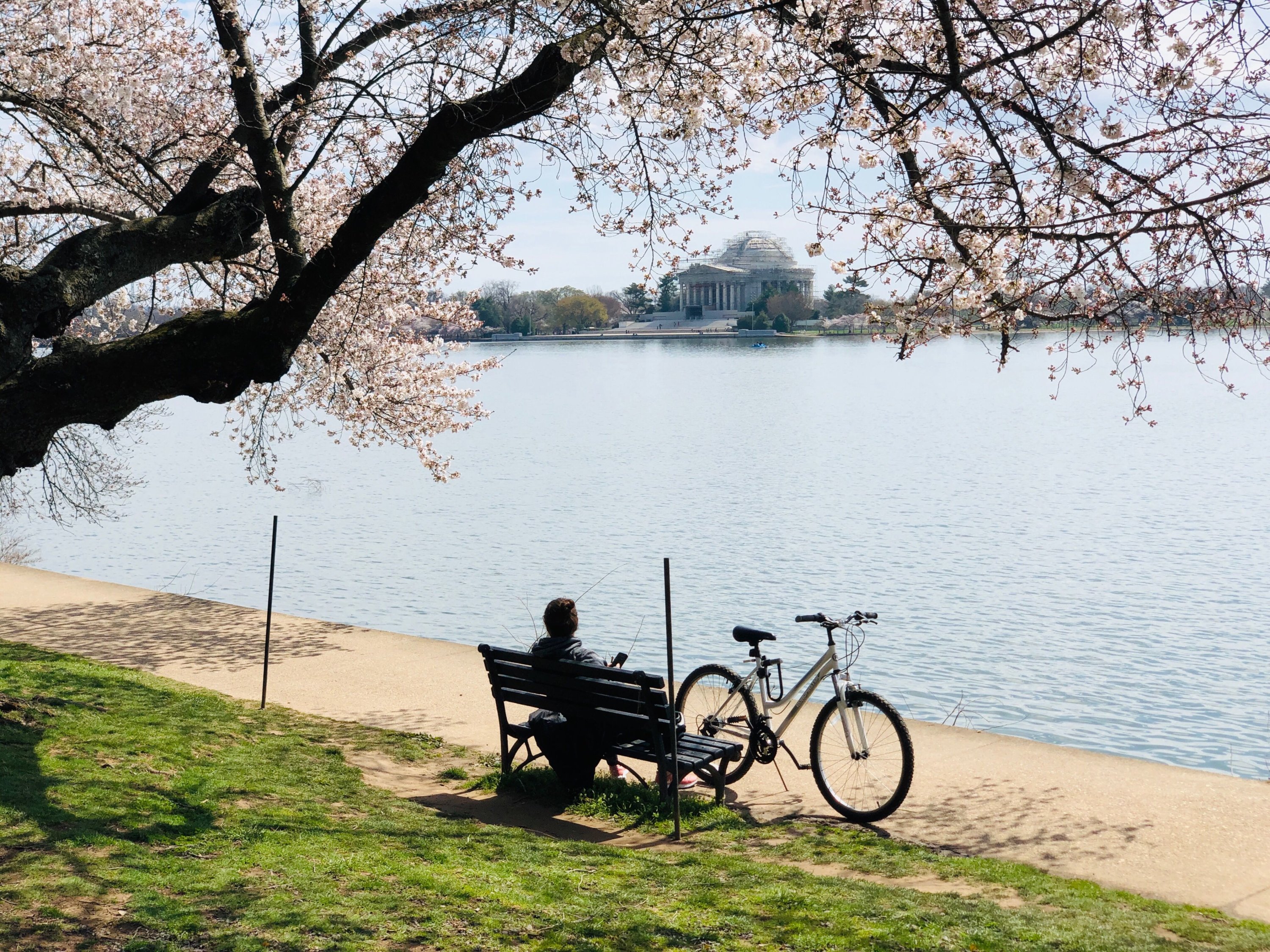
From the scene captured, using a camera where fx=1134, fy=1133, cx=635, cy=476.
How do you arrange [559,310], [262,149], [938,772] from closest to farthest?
[262,149] < [938,772] < [559,310]

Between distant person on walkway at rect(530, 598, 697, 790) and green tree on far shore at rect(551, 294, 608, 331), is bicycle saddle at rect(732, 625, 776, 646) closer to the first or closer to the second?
distant person on walkway at rect(530, 598, 697, 790)

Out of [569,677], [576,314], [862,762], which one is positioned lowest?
Result: [862,762]

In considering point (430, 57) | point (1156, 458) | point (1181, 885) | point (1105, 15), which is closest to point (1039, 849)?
point (1181, 885)

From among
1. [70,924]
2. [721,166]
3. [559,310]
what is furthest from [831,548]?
[559,310]

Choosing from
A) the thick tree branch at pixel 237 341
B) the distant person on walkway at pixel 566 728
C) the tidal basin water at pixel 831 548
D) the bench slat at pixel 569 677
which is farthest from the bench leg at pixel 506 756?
the tidal basin water at pixel 831 548

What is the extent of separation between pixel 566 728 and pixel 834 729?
6.01ft

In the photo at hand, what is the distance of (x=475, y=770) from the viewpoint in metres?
8.39

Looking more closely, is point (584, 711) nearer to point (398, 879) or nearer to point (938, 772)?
point (398, 879)

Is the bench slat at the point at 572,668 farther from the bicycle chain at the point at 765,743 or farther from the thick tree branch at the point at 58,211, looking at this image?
the thick tree branch at the point at 58,211

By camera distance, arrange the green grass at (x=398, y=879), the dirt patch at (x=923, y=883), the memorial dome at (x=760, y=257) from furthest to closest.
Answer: the memorial dome at (x=760, y=257)
the dirt patch at (x=923, y=883)
the green grass at (x=398, y=879)

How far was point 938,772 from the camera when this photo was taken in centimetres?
841

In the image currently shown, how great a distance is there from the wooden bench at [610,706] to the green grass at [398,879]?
13.9 inches

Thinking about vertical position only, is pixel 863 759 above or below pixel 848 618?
below

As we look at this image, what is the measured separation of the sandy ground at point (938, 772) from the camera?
21.6ft
